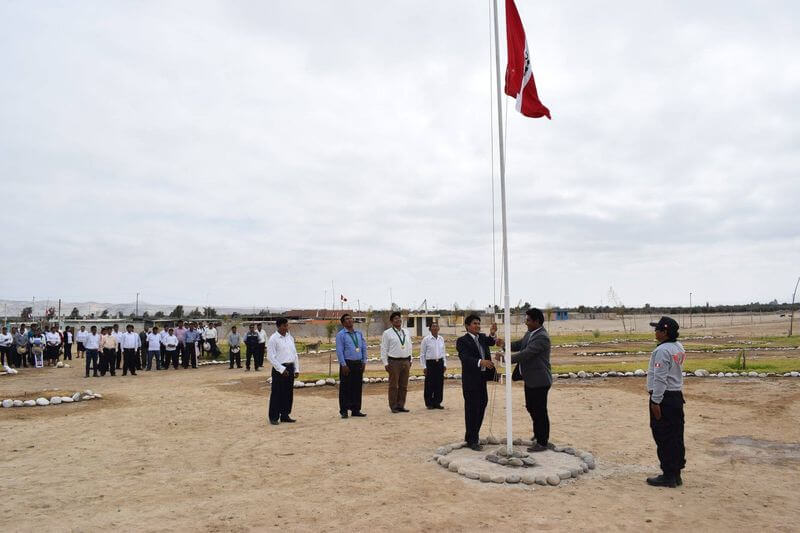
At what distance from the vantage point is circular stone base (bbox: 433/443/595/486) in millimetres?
6469

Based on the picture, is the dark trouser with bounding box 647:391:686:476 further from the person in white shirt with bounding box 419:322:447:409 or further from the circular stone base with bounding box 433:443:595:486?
the person in white shirt with bounding box 419:322:447:409

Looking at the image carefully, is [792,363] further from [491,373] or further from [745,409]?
[491,373]

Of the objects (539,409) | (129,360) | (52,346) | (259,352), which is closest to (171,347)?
(129,360)

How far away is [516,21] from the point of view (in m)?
7.52

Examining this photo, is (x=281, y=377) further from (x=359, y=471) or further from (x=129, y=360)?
(x=129, y=360)

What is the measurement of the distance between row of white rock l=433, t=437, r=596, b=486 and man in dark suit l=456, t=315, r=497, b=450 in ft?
1.07

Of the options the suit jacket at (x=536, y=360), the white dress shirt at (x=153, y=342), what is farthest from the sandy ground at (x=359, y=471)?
the white dress shirt at (x=153, y=342)

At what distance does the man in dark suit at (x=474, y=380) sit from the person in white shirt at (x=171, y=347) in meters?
17.8

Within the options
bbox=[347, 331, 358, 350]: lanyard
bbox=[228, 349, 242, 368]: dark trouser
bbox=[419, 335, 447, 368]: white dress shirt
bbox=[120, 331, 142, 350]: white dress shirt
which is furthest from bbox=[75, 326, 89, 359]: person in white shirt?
bbox=[419, 335, 447, 368]: white dress shirt

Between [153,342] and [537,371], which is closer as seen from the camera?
[537,371]

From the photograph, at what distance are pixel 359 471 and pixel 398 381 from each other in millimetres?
4643

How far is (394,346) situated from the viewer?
38.2 ft

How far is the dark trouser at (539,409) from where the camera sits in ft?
25.4

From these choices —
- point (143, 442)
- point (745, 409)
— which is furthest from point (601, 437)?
point (143, 442)
